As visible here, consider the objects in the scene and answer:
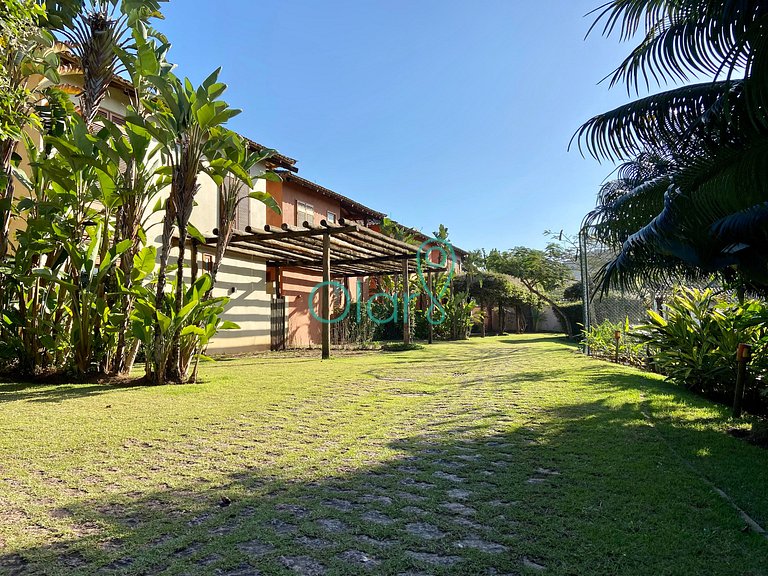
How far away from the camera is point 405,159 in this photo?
2189cm

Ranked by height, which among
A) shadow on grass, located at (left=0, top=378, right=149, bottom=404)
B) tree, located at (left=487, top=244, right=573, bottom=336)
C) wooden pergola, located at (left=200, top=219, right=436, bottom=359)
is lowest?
shadow on grass, located at (left=0, top=378, right=149, bottom=404)

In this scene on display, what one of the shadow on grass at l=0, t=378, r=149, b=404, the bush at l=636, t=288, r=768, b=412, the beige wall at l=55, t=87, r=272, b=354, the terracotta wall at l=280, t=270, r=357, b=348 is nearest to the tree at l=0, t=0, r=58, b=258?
the shadow on grass at l=0, t=378, r=149, b=404

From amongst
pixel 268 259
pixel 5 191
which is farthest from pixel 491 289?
→ pixel 5 191

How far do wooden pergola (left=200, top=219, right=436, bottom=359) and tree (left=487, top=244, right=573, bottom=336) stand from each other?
11068mm

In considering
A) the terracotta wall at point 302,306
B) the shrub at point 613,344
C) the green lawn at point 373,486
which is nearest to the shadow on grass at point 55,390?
the green lawn at point 373,486

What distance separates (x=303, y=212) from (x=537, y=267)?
14.8 meters

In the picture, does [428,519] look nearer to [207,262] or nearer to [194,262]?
[194,262]

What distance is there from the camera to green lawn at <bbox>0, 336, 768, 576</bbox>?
2207mm

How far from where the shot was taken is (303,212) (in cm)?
1845

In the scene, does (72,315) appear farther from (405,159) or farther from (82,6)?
(405,159)

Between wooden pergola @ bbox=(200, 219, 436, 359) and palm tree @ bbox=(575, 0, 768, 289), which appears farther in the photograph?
wooden pergola @ bbox=(200, 219, 436, 359)

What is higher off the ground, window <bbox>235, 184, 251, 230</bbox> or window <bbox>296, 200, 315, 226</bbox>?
window <bbox>296, 200, 315, 226</bbox>

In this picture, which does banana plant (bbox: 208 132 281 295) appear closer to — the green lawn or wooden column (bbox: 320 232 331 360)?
the green lawn

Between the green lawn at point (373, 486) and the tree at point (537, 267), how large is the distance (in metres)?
21.2
